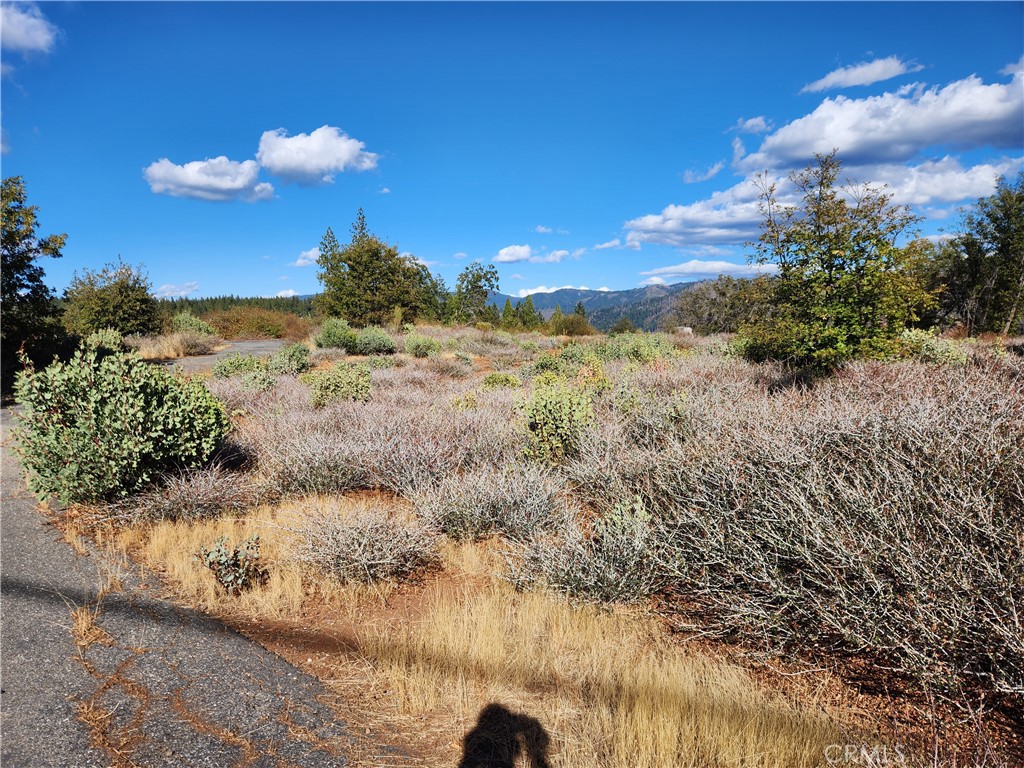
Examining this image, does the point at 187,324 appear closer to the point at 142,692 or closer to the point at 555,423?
the point at 555,423

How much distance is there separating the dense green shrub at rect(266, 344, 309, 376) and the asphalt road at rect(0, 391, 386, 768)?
32.8ft

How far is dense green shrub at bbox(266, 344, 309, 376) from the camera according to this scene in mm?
13245

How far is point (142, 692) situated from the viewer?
8.19 ft

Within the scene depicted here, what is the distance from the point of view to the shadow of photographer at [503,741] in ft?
7.61

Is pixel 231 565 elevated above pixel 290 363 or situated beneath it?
situated beneath

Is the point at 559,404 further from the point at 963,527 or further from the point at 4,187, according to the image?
the point at 4,187

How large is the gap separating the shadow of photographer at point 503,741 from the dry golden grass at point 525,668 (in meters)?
0.05

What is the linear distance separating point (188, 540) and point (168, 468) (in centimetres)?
125

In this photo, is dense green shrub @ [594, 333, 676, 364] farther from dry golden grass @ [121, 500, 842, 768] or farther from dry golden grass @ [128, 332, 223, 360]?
dry golden grass @ [128, 332, 223, 360]

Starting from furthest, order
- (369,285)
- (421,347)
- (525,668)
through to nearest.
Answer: (369,285) < (421,347) < (525,668)

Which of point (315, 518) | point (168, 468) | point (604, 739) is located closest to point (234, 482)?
point (168, 468)

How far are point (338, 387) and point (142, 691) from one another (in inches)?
279

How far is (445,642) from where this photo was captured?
3121 mm
